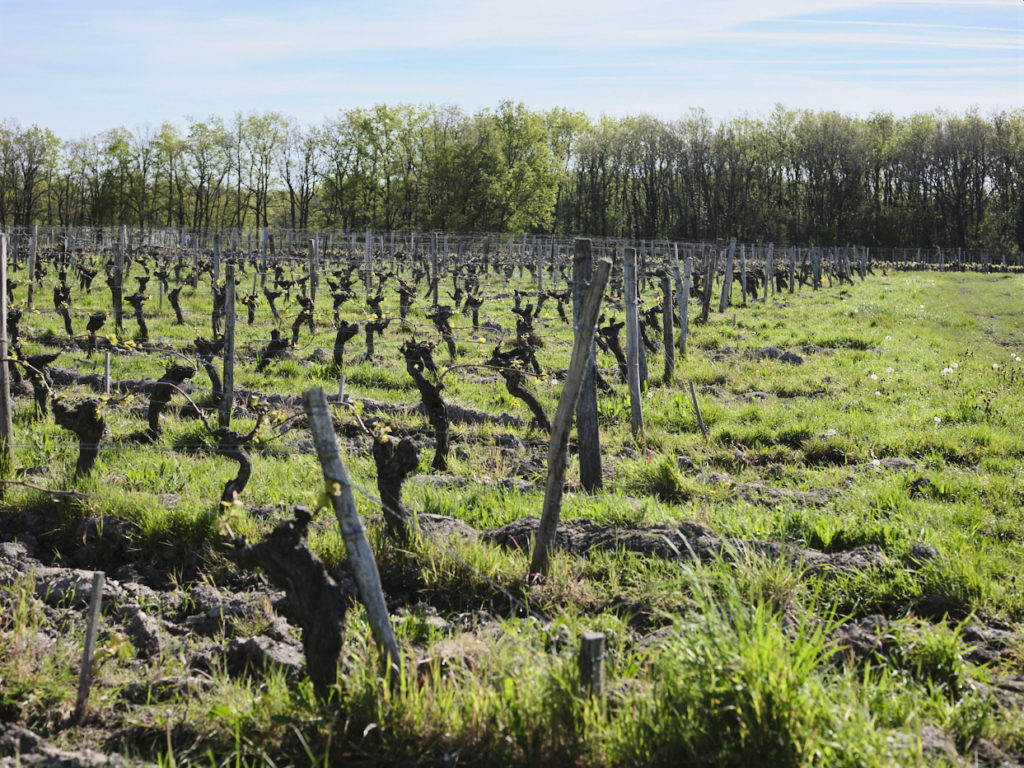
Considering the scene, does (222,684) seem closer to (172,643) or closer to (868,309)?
(172,643)

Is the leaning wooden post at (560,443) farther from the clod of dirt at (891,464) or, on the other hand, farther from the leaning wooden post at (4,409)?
the leaning wooden post at (4,409)

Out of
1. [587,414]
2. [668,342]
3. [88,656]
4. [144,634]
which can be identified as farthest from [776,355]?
[88,656]

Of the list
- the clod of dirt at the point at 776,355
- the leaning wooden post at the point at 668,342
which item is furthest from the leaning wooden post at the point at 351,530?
the clod of dirt at the point at 776,355

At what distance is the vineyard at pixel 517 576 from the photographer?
9.45 feet

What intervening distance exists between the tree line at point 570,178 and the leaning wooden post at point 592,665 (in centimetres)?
6258

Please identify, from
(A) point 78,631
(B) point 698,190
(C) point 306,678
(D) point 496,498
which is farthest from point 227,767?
(B) point 698,190

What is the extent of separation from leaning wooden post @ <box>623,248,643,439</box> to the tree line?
57.1 meters

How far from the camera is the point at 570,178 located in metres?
83.1

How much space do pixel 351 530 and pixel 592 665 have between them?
3.59 ft

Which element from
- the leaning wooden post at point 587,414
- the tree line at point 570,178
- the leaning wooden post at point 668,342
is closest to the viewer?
the leaning wooden post at point 587,414

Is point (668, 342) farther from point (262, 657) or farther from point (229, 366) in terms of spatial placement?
point (262, 657)

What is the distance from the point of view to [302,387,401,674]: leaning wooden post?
3.16 meters

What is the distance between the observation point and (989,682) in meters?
3.39

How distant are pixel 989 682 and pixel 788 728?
1.44 m
